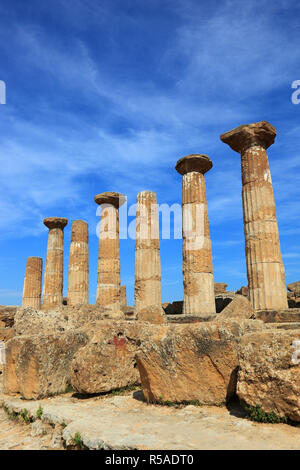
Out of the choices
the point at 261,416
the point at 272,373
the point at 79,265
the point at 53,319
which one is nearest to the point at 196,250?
the point at 53,319

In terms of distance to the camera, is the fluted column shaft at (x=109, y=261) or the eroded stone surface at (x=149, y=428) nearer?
the eroded stone surface at (x=149, y=428)

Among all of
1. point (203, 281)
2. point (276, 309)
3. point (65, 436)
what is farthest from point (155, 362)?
point (203, 281)

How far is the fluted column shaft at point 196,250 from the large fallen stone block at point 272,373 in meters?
8.39

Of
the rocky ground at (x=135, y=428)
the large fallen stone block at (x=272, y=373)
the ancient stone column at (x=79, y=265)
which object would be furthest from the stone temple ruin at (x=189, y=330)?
the ancient stone column at (x=79, y=265)

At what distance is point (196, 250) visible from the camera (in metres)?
13.1

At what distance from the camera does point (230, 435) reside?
3270 millimetres

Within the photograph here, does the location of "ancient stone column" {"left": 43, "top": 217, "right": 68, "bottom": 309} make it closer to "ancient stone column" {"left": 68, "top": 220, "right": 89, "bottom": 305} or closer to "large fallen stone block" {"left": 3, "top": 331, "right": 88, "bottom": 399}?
"ancient stone column" {"left": 68, "top": 220, "right": 89, "bottom": 305}

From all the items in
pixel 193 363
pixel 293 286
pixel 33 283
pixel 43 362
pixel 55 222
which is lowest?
pixel 43 362

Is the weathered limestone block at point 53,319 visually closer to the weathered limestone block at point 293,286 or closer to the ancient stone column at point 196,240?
the ancient stone column at point 196,240

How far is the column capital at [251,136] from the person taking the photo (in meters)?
11.7

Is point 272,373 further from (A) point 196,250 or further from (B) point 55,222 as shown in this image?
(B) point 55,222

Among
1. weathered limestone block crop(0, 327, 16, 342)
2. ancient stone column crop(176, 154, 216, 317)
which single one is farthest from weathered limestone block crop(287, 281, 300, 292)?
weathered limestone block crop(0, 327, 16, 342)

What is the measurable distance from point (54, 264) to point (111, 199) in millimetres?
6114
